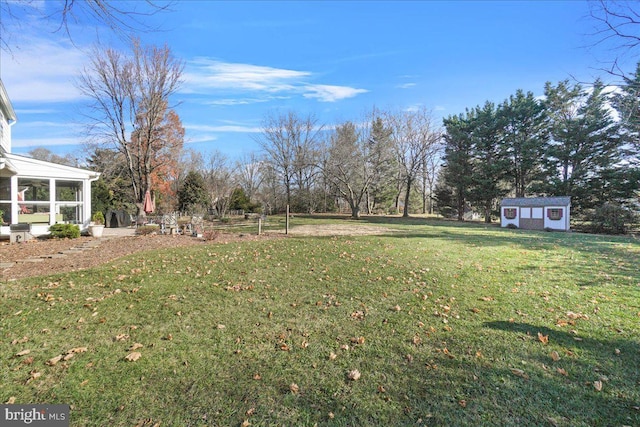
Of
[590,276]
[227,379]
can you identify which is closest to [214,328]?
[227,379]

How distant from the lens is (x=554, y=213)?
2061cm

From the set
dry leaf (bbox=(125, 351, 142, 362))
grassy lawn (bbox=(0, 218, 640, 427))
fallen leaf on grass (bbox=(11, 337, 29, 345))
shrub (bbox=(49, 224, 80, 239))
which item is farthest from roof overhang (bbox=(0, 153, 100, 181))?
dry leaf (bbox=(125, 351, 142, 362))

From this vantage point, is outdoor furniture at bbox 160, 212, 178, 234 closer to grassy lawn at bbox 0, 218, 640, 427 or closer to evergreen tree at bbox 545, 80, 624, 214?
grassy lawn at bbox 0, 218, 640, 427

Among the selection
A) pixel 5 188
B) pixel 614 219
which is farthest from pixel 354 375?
pixel 614 219

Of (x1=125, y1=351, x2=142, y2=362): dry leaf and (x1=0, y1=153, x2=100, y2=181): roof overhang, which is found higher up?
(x1=0, y1=153, x2=100, y2=181): roof overhang

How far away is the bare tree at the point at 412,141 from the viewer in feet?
99.3

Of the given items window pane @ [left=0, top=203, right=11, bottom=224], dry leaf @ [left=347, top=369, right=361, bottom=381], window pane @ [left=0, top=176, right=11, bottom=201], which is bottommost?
dry leaf @ [left=347, top=369, right=361, bottom=381]

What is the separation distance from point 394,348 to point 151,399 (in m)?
2.51

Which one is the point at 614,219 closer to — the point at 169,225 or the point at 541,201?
the point at 541,201

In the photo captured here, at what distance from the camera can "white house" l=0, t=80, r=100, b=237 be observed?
10.9m

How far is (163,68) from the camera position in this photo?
57.0ft

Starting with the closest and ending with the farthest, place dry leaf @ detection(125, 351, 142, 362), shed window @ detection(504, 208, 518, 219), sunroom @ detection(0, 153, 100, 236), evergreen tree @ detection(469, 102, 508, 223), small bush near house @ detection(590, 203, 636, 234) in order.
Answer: dry leaf @ detection(125, 351, 142, 362)
sunroom @ detection(0, 153, 100, 236)
small bush near house @ detection(590, 203, 636, 234)
shed window @ detection(504, 208, 518, 219)
evergreen tree @ detection(469, 102, 508, 223)

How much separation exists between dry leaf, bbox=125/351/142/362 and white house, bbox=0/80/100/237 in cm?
1030

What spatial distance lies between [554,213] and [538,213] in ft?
3.04
